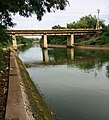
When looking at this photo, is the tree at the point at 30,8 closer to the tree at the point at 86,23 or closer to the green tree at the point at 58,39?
the green tree at the point at 58,39

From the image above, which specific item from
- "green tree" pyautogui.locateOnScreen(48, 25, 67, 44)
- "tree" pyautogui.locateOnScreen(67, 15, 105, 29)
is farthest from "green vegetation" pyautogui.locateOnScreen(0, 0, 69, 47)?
"tree" pyautogui.locateOnScreen(67, 15, 105, 29)

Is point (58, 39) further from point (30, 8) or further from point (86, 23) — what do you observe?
point (30, 8)

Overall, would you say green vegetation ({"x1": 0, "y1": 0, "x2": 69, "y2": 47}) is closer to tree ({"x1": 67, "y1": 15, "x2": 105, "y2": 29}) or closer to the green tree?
the green tree

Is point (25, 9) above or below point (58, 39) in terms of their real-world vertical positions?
above

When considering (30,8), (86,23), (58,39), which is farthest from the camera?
(86,23)

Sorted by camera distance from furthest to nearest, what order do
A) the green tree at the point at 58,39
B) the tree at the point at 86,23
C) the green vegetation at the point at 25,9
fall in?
the tree at the point at 86,23 → the green tree at the point at 58,39 → the green vegetation at the point at 25,9

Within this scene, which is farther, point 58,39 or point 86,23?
point 86,23

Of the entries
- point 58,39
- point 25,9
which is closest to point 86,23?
point 58,39

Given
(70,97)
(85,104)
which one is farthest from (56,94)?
(85,104)

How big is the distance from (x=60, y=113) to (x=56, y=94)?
487 centimetres

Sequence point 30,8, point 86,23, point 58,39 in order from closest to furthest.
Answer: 1. point 30,8
2. point 58,39
3. point 86,23

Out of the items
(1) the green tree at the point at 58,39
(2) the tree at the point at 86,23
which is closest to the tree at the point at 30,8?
(1) the green tree at the point at 58,39

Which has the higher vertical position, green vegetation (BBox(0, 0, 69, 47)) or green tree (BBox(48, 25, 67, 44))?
green vegetation (BBox(0, 0, 69, 47))

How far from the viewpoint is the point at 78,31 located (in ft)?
327
